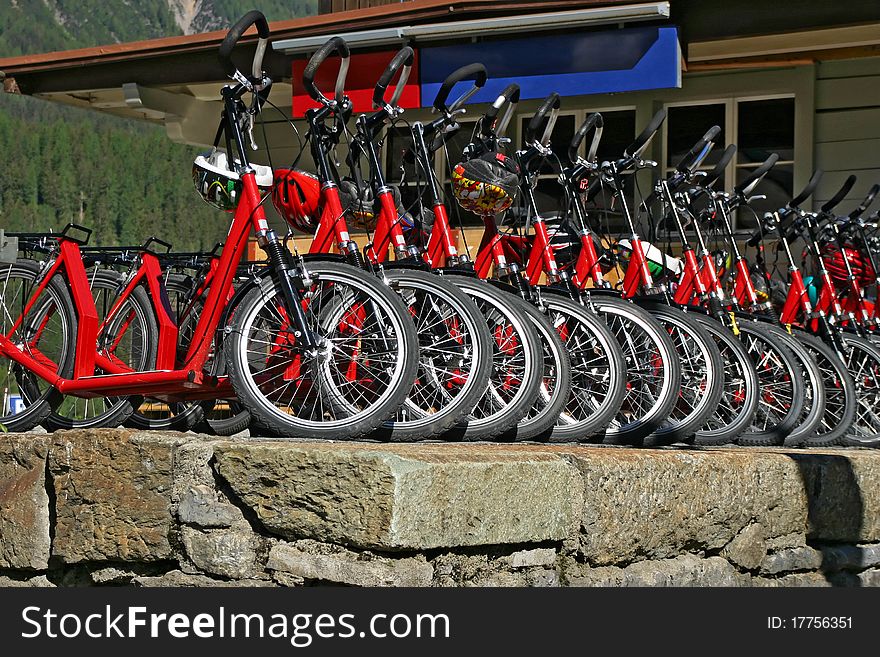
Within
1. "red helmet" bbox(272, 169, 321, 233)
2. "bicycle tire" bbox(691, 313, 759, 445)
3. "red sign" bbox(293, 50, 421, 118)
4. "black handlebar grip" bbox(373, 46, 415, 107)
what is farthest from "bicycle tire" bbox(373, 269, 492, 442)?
"red sign" bbox(293, 50, 421, 118)

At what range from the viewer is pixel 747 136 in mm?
10141

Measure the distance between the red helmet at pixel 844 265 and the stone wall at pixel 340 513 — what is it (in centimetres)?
422

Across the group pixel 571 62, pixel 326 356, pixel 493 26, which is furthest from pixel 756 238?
pixel 326 356

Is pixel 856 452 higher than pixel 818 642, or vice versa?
pixel 856 452

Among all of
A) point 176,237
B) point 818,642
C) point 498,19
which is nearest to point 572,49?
point 498,19

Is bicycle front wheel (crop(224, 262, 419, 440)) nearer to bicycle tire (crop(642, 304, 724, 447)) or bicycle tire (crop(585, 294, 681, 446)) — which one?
bicycle tire (crop(585, 294, 681, 446))

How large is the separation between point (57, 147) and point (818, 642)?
2770 inches

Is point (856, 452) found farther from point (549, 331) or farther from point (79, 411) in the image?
point (79, 411)

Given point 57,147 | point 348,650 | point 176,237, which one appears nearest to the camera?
point 348,650

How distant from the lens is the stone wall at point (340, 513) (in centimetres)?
330

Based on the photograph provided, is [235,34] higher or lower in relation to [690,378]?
higher

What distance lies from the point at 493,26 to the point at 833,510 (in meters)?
4.40

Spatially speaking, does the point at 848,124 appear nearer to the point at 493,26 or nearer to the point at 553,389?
the point at 493,26

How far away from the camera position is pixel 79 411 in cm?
559
